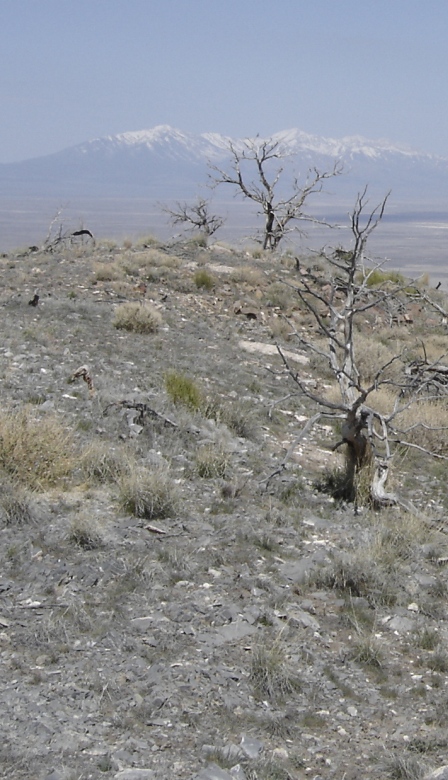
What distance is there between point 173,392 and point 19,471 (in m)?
3.27

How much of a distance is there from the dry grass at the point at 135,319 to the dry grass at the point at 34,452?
603 centimetres

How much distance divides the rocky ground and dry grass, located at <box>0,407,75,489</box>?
0.22 ft

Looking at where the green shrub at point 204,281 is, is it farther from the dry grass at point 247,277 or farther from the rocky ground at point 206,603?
the rocky ground at point 206,603

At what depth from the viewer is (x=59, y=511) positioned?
633 centimetres

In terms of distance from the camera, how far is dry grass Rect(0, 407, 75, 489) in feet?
21.9

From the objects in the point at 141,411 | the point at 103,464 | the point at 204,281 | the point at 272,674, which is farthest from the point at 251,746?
the point at 204,281

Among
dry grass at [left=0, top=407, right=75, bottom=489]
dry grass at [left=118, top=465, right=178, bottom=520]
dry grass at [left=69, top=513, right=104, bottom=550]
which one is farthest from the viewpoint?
dry grass at [left=0, top=407, right=75, bottom=489]

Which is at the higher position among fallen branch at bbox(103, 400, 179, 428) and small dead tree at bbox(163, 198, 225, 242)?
small dead tree at bbox(163, 198, 225, 242)

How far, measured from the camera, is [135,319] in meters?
13.3

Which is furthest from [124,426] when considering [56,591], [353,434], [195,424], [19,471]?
[56,591]

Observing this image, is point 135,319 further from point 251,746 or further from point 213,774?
point 213,774

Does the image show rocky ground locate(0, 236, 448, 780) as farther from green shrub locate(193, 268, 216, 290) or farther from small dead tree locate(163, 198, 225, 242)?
small dead tree locate(163, 198, 225, 242)

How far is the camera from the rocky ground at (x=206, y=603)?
156 inches

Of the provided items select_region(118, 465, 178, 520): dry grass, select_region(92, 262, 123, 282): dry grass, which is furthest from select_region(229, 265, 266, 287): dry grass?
select_region(118, 465, 178, 520): dry grass
